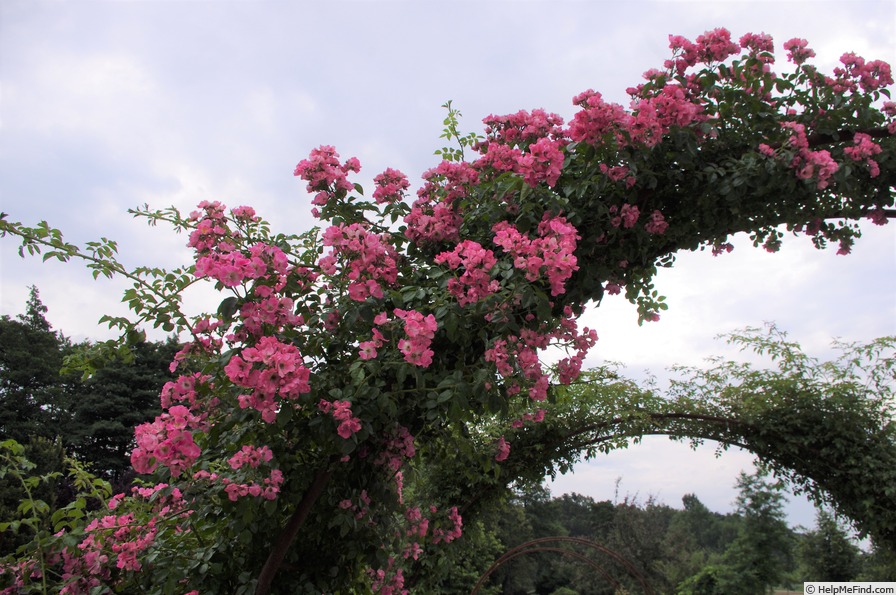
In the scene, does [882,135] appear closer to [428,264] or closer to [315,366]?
[428,264]

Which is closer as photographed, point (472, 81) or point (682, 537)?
point (472, 81)

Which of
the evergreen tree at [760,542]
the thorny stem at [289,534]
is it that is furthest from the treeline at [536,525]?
the thorny stem at [289,534]

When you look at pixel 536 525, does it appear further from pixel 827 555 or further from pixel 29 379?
pixel 29 379

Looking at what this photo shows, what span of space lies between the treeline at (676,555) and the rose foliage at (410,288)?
3.07 m

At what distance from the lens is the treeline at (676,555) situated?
9.15 m

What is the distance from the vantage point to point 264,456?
1634 millimetres

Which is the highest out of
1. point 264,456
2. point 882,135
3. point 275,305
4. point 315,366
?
point 882,135

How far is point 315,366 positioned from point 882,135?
2064 millimetres

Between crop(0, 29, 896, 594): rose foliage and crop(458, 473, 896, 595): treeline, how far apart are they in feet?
10.1

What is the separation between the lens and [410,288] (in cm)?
175

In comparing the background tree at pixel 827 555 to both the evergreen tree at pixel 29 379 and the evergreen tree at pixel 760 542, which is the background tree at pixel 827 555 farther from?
the evergreen tree at pixel 29 379

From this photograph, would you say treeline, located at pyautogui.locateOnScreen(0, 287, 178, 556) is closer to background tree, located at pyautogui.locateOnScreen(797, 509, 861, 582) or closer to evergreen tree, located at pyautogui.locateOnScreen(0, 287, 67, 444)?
evergreen tree, located at pyautogui.locateOnScreen(0, 287, 67, 444)

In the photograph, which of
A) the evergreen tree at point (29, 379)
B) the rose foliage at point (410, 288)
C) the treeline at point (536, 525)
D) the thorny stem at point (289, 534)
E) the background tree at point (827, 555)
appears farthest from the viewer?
the evergreen tree at point (29, 379)

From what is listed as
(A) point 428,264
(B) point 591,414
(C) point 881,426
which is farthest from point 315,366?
(C) point 881,426
